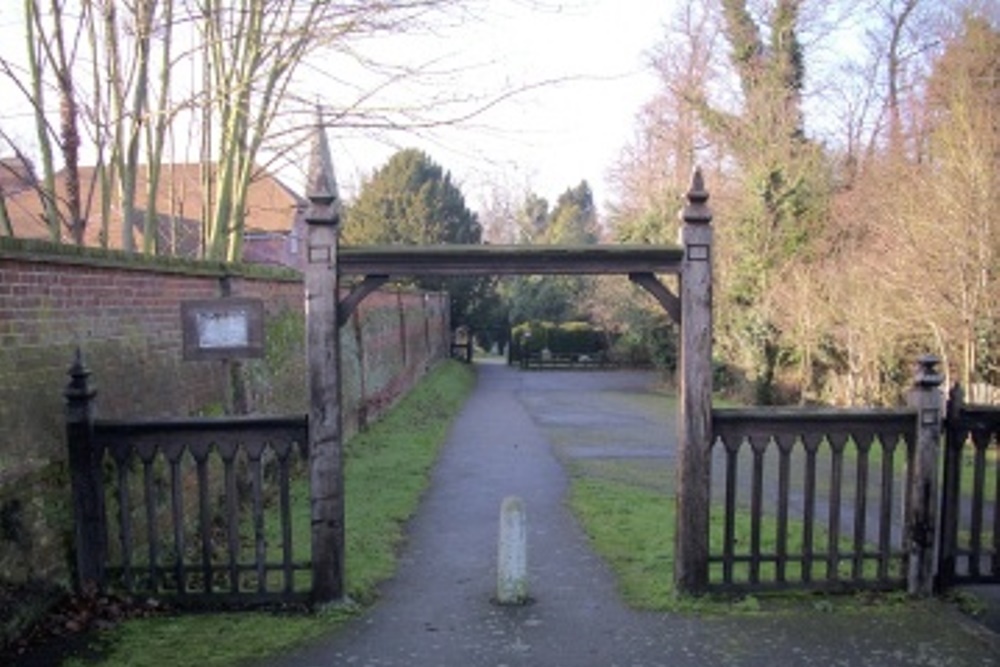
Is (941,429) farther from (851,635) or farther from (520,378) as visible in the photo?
(520,378)

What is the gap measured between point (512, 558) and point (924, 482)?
2.79 meters

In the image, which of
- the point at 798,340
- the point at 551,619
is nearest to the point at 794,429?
the point at 551,619

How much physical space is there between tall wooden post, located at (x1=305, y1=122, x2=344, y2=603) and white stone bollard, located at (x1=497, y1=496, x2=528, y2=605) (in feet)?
3.58

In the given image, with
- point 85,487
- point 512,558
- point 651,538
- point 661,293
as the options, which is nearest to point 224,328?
point 85,487

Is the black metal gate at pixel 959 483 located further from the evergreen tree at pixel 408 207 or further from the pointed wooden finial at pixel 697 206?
the evergreen tree at pixel 408 207

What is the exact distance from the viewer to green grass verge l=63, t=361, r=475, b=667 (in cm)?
514

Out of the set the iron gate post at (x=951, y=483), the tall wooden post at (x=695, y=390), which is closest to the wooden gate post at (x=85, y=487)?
the tall wooden post at (x=695, y=390)

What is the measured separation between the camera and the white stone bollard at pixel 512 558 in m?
6.11

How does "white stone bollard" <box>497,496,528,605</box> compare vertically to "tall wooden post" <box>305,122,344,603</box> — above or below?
below

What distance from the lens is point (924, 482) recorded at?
19.5 feet

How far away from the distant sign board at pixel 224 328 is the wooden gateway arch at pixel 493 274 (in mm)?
1518

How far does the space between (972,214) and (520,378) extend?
22859 millimetres

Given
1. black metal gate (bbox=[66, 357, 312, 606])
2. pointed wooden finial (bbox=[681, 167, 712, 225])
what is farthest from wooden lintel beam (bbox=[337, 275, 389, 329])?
pointed wooden finial (bbox=[681, 167, 712, 225])

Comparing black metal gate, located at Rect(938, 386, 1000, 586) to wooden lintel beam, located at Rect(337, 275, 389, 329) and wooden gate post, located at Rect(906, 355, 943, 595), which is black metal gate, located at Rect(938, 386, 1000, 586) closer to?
wooden gate post, located at Rect(906, 355, 943, 595)
